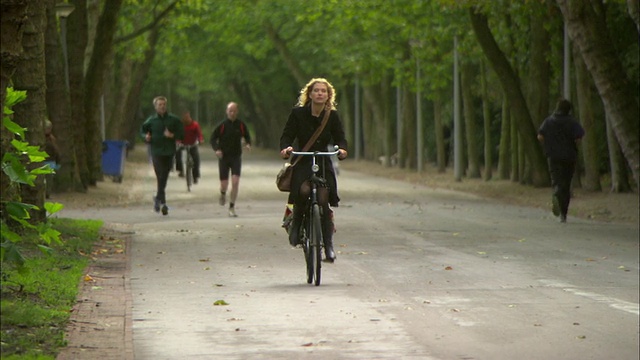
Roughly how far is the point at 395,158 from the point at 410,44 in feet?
33.7

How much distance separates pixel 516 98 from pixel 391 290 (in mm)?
21265

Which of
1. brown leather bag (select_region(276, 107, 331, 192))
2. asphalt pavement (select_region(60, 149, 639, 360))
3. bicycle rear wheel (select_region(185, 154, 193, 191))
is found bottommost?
bicycle rear wheel (select_region(185, 154, 193, 191))

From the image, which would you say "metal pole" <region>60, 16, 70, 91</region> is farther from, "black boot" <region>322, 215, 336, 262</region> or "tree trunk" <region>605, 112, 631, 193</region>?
"black boot" <region>322, 215, 336, 262</region>

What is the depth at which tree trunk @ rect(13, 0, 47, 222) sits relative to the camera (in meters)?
18.1

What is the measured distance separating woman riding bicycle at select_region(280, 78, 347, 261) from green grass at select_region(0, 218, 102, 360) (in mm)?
2153

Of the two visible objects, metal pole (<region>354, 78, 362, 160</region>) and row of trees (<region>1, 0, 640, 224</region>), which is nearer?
row of trees (<region>1, 0, 640, 224</region>)

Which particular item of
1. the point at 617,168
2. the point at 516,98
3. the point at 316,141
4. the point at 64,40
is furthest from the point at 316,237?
the point at 516,98

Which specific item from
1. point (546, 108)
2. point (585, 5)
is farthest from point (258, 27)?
point (585, 5)

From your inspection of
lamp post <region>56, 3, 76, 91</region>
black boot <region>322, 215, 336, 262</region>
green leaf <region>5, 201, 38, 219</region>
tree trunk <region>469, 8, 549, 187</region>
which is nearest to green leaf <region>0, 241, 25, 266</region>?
green leaf <region>5, 201, 38, 219</region>

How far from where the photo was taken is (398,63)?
152ft

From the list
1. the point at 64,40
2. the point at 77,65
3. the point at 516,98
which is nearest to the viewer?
the point at 64,40

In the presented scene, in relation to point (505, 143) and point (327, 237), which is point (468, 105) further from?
point (327, 237)

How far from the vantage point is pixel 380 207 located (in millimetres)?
27922

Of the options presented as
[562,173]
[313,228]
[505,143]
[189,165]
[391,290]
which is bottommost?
[189,165]
